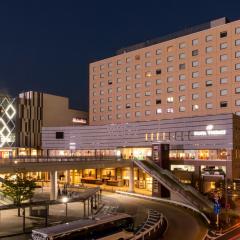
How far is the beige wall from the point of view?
112125mm

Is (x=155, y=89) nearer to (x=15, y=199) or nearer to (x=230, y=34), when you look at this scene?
(x=230, y=34)

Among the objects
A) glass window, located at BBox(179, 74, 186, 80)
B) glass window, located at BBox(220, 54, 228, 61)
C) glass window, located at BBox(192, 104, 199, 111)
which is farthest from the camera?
glass window, located at BBox(179, 74, 186, 80)

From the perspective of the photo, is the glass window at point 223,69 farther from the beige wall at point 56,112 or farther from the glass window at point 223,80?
the beige wall at point 56,112

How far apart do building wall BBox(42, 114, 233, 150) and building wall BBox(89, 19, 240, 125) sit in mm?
12480

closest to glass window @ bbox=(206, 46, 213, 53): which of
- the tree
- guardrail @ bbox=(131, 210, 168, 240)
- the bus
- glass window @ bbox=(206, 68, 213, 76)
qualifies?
glass window @ bbox=(206, 68, 213, 76)

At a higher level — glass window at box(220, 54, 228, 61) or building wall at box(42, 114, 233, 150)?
glass window at box(220, 54, 228, 61)

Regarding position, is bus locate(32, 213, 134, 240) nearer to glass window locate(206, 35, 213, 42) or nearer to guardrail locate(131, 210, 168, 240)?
guardrail locate(131, 210, 168, 240)

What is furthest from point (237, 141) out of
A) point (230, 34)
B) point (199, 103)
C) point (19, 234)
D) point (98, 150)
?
point (19, 234)

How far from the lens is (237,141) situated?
246 ft

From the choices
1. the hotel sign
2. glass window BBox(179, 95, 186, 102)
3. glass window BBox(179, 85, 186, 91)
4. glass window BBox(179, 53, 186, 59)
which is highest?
glass window BBox(179, 53, 186, 59)

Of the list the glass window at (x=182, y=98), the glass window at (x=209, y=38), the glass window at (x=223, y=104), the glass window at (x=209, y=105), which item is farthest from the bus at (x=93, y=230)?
the glass window at (x=209, y=38)

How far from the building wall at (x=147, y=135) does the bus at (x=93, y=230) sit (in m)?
44.4

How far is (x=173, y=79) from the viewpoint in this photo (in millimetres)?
97625

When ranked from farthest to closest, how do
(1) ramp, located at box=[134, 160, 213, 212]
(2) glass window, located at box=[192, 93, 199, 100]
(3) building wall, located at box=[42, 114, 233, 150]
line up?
(2) glass window, located at box=[192, 93, 199, 100] → (3) building wall, located at box=[42, 114, 233, 150] → (1) ramp, located at box=[134, 160, 213, 212]
